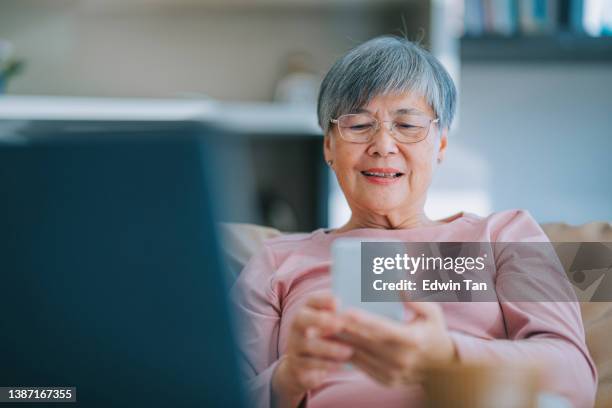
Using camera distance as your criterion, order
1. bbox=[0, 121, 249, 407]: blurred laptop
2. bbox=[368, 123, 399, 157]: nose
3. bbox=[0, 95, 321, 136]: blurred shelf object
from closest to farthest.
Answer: bbox=[0, 121, 249, 407]: blurred laptop
bbox=[368, 123, 399, 157]: nose
bbox=[0, 95, 321, 136]: blurred shelf object

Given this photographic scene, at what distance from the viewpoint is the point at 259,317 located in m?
0.86

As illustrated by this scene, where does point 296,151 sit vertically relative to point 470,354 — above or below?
below

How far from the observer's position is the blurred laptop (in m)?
0.47

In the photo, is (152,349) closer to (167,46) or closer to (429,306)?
A: (429,306)

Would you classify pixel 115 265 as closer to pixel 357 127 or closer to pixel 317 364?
pixel 317 364

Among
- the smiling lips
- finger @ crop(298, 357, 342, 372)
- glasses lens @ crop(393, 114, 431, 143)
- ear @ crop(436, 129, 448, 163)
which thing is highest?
glasses lens @ crop(393, 114, 431, 143)

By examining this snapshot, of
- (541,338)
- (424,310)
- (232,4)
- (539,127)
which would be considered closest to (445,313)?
(541,338)

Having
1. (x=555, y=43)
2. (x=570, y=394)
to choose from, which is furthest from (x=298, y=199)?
(x=570, y=394)

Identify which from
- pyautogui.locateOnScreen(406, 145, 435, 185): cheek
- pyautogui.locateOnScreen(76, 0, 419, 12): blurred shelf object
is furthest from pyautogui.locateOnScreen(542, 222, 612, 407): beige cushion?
pyautogui.locateOnScreen(76, 0, 419, 12): blurred shelf object

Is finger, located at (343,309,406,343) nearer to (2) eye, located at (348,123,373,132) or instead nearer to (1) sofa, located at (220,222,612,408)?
(1) sofa, located at (220,222,612,408)

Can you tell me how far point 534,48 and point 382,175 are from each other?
1584 mm

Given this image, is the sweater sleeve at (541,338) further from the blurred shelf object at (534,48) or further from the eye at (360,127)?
the blurred shelf object at (534,48)

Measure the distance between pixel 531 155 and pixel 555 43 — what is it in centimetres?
40

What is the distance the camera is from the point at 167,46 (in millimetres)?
2592
